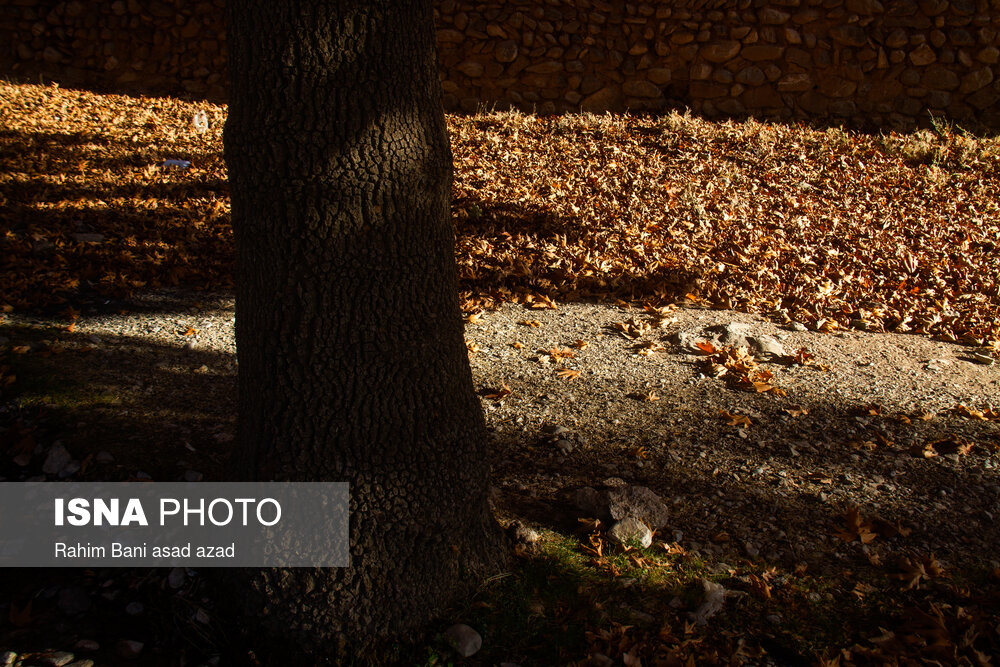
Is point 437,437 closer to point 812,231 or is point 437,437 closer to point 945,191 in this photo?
point 812,231

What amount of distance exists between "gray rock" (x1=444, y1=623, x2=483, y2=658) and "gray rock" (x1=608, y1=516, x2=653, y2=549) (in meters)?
0.70

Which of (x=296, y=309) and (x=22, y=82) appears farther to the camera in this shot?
(x=22, y=82)

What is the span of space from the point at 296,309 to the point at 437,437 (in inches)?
26.7

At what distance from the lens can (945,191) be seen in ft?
24.0

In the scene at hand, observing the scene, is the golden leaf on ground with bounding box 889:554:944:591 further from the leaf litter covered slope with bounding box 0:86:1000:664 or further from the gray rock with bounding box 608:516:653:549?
the gray rock with bounding box 608:516:653:549

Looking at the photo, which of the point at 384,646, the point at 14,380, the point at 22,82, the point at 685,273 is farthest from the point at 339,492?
the point at 22,82

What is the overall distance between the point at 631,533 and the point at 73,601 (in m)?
2.12

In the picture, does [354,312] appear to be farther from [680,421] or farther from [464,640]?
[680,421]

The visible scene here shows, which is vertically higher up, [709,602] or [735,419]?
[735,419]

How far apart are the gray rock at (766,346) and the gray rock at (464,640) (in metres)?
2.89

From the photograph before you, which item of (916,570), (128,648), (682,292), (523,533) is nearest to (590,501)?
(523,533)

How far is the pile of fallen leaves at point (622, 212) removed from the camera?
541 centimetres

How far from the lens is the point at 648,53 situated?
937 centimetres

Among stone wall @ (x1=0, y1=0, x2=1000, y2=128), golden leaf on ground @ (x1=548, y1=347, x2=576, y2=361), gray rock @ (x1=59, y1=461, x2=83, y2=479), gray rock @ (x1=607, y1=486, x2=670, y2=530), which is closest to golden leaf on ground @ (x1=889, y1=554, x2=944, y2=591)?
gray rock @ (x1=607, y1=486, x2=670, y2=530)
